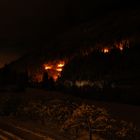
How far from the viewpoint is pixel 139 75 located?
2241 cm

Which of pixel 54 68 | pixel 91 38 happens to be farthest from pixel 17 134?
pixel 91 38

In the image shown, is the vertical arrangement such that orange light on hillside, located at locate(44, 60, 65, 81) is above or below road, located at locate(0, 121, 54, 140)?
above

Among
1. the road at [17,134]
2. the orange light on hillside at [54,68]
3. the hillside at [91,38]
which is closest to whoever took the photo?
the road at [17,134]

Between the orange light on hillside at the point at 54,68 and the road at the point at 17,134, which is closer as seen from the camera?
the road at the point at 17,134

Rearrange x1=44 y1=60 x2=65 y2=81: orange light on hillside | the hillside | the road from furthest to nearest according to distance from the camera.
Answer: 1. x1=44 y1=60 x2=65 y2=81: orange light on hillside
2. the hillside
3. the road

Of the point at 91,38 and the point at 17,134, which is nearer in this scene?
the point at 17,134

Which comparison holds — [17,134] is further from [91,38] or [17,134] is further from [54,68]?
[91,38]

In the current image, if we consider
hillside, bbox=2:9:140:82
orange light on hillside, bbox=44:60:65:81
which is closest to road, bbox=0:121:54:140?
hillside, bbox=2:9:140:82

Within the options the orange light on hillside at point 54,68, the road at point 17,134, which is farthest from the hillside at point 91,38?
the road at point 17,134

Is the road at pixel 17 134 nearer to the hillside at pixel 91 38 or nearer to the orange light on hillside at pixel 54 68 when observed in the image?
the hillside at pixel 91 38

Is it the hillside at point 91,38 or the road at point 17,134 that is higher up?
the hillside at point 91,38

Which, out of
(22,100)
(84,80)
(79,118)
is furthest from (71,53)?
(79,118)

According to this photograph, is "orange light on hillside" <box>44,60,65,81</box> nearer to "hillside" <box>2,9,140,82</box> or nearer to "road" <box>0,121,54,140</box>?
"hillside" <box>2,9,140,82</box>

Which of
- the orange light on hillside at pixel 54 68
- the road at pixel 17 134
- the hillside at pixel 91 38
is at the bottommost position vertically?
the road at pixel 17 134
